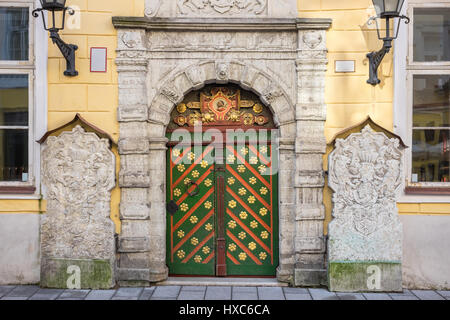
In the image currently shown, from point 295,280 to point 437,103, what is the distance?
2753 mm

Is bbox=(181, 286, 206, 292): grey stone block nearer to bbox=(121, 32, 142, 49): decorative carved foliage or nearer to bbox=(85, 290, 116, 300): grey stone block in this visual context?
bbox=(85, 290, 116, 300): grey stone block

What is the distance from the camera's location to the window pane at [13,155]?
18.2 ft

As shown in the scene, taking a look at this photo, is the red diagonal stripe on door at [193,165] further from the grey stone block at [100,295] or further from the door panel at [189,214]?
the grey stone block at [100,295]

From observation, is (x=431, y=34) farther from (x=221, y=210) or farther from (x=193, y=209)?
(x=193, y=209)

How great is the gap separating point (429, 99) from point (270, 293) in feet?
9.90

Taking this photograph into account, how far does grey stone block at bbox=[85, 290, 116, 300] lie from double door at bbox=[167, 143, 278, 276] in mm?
838

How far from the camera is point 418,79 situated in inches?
215

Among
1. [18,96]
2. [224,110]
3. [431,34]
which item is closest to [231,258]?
[224,110]

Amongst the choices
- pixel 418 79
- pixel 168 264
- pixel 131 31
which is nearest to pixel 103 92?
pixel 131 31

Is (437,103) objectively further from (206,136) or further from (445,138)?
(206,136)

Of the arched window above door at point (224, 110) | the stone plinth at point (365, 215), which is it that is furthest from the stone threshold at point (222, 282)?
the arched window above door at point (224, 110)

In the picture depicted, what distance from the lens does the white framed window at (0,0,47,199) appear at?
17.9 ft

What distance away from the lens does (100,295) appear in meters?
5.04

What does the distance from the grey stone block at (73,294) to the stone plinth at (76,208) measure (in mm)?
115
